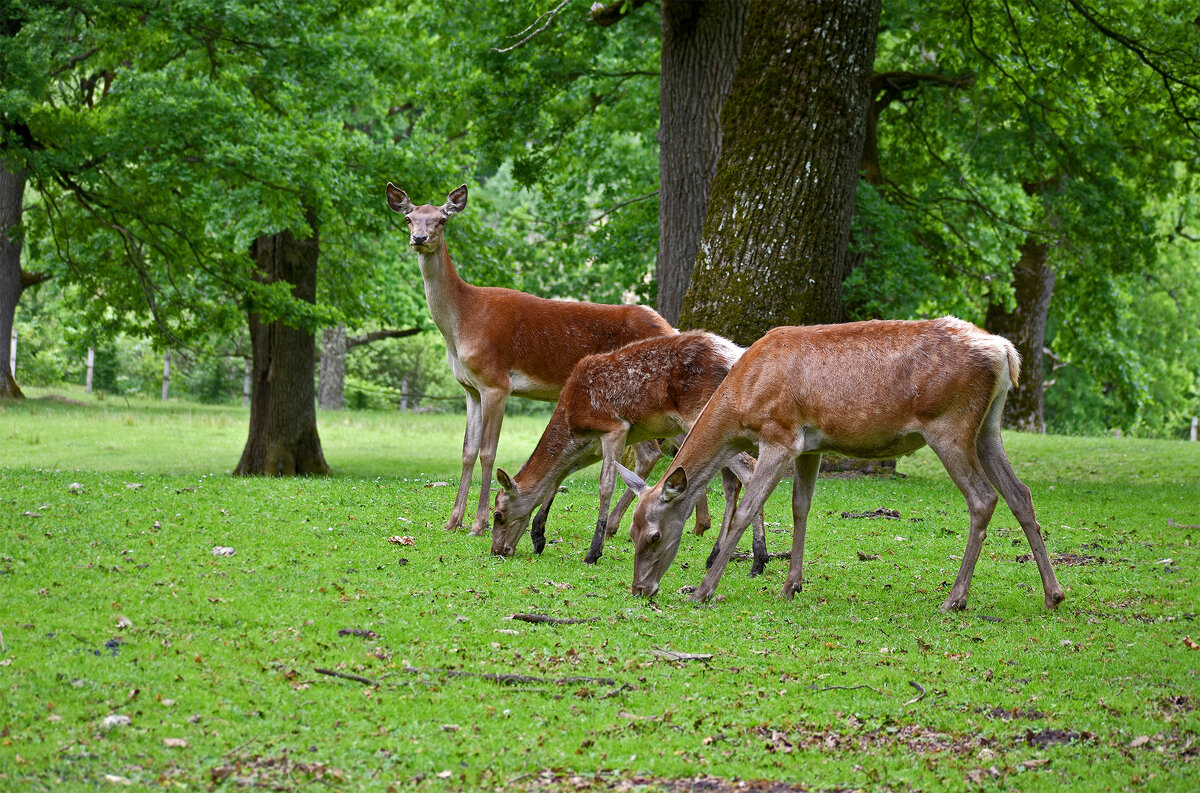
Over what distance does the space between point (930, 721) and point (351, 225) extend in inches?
529

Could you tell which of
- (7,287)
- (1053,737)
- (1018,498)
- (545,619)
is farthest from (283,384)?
(1053,737)

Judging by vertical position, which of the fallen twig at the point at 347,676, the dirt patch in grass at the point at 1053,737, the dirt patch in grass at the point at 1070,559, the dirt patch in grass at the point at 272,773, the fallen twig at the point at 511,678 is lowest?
the dirt patch in grass at the point at 272,773

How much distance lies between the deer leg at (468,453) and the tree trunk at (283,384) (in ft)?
28.3

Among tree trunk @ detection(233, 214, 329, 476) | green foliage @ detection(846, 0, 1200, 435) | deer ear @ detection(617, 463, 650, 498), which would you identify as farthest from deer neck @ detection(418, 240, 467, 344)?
tree trunk @ detection(233, 214, 329, 476)

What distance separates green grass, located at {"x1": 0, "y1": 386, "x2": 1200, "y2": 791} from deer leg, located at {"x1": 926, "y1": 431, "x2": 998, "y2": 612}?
0.86 ft

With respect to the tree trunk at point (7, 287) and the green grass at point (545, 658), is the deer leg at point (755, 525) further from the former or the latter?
the tree trunk at point (7, 287)

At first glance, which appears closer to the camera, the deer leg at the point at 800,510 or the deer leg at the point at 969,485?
the deer leg at the point at 969,485

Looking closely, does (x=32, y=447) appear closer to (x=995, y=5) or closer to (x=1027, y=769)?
(x=995, y=5)

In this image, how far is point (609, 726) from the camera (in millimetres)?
4602

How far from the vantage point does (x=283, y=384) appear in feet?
58.4

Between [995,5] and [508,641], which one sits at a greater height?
[995,5]

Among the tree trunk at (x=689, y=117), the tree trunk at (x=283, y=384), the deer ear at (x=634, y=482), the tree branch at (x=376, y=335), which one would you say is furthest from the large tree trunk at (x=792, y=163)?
the tree branch at (x=376, y=335)

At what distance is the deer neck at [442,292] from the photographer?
31.1 feet

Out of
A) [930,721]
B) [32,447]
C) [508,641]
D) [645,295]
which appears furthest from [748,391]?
[32,447]
